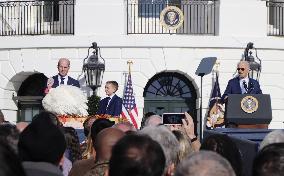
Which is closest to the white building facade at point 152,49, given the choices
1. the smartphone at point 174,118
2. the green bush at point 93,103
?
the green bush at point 93,103

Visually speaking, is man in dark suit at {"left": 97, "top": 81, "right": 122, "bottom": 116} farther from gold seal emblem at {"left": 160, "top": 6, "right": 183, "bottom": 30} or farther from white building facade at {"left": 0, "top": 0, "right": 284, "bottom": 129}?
gold seal emblem at {"left": 160, "top": 6, "right": 183, "bottom": 30}

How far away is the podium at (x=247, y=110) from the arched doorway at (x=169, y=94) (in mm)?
10658

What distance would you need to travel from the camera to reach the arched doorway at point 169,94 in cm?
2162

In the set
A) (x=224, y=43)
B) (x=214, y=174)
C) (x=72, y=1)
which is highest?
(x=72, y=1)

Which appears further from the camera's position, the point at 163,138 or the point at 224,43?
the point at 224,43

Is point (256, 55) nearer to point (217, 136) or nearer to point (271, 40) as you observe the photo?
point (271, 40)

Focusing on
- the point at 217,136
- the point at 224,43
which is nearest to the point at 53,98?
the point at 217,136

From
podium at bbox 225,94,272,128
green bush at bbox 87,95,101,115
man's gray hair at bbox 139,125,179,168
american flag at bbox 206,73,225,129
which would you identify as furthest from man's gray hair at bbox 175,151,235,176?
green bush at bbox 87,95,101,115

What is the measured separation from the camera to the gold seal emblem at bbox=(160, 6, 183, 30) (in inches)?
825

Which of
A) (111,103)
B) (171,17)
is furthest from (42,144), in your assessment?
(171,17)

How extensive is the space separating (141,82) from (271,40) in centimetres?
436

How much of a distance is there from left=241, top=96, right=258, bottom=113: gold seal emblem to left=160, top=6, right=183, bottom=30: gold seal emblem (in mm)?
10446

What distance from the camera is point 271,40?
2147cm

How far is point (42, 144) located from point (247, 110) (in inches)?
260
